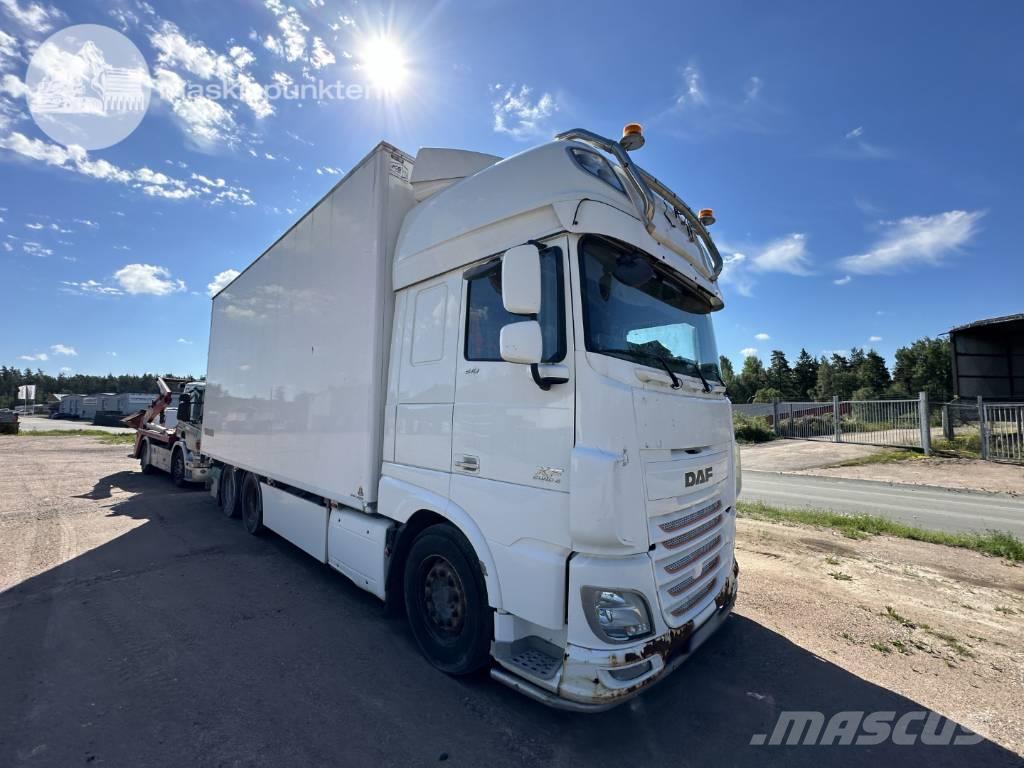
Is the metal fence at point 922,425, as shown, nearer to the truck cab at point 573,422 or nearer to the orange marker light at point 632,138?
the truck cab at point 573,422

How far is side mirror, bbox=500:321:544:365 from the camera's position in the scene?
8.55 feet

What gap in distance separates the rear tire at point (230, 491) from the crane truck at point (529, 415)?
3.67 metres

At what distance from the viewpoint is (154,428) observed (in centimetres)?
1321

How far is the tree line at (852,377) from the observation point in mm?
57625

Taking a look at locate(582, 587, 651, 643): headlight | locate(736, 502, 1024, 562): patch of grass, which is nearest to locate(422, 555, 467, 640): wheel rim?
locate(582, 587, 651, 643): headlight

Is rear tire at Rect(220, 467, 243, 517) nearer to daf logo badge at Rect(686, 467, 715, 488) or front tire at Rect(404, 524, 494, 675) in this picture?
front tire at Rect(404, 524, 494, 675)

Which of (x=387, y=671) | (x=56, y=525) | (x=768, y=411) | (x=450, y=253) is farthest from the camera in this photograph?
(x=768, y=411)

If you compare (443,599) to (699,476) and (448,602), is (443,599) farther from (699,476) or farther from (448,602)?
(699,476)

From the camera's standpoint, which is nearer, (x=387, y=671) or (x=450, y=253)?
(x=387, y=671)

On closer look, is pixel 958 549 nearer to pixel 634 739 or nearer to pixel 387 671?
pixel 634 739

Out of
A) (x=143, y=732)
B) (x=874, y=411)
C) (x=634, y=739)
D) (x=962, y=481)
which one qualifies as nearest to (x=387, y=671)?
(x=143, y=732)

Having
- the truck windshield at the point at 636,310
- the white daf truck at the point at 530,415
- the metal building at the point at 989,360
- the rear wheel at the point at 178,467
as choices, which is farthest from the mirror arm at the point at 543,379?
the metal building at the point at 989,360

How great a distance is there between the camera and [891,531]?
662 centimetres

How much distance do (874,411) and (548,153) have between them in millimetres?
19376
